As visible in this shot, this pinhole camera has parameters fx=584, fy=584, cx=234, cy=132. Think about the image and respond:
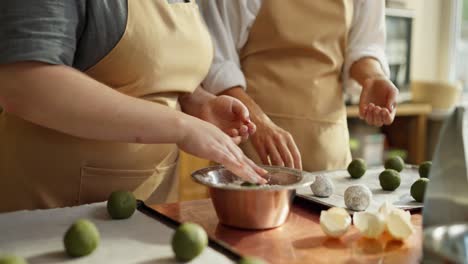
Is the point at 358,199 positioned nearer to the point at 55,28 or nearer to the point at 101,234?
the point at 101,234

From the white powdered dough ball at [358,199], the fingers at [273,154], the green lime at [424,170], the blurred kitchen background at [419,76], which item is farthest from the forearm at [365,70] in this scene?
the blurred kitchen background at [419,76]

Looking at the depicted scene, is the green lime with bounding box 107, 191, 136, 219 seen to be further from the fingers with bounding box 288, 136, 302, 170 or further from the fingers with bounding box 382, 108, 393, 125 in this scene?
the fingers with bounding box 382, 108, 393, 125

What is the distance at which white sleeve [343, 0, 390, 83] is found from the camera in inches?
57.3

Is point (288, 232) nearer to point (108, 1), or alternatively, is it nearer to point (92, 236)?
point (92, 236)

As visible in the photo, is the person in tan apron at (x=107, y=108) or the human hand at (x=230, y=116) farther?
the human hand at (x=230, y=116)

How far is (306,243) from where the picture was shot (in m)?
0.81

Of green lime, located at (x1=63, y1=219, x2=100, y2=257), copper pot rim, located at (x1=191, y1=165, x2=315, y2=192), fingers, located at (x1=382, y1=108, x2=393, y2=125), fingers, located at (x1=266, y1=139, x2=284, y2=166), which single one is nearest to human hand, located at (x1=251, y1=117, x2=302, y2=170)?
fingers, located at (x1=266, y1=139, x2=284, y2=166)

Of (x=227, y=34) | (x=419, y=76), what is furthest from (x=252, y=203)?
(x=419, y=76)

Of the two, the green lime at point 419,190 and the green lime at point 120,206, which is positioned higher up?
the green lime at point 120,206

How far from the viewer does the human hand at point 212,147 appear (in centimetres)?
84

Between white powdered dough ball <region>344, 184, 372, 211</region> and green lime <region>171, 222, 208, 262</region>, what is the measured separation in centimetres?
32

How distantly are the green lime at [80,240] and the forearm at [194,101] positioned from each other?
17.6 inches

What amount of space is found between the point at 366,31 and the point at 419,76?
6.52ft

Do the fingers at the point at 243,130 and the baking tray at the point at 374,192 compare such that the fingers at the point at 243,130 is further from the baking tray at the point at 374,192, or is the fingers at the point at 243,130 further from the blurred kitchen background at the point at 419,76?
the blurred kitchen background at the point at 419,76
